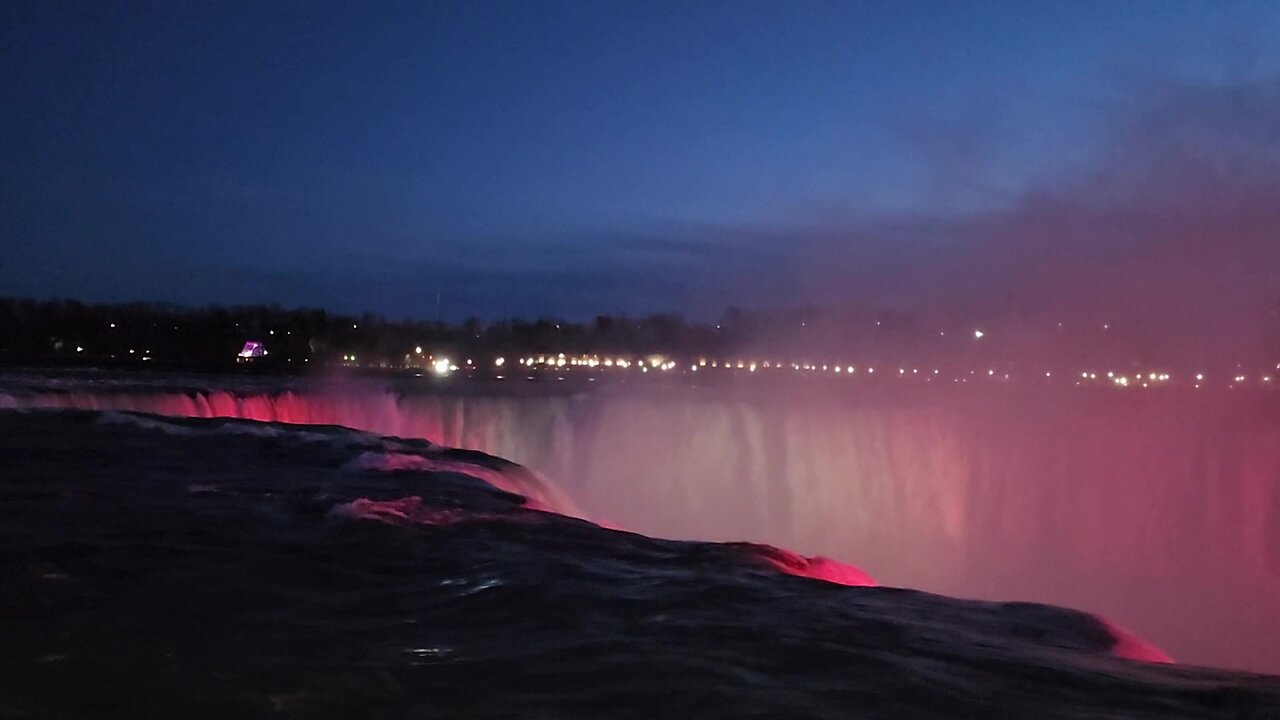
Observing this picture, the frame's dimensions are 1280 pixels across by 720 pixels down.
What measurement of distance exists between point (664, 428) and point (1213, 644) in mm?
19428

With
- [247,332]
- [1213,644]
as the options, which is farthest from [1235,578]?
[247,332]

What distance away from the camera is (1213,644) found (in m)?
28.0

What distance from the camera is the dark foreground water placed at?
6078 millimetres

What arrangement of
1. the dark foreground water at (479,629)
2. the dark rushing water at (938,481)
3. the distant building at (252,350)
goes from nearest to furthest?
the dark foreground water at (479,629) < the dark rushing water at (938,481) < the distant building at (252,350)

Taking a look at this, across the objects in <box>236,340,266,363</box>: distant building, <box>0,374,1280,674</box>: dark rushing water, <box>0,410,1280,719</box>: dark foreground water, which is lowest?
<box>0,374,1280,674</box>: dark rushing water

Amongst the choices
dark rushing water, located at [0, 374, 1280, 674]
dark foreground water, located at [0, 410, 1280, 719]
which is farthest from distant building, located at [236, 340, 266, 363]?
dark foreground water, located at [0, 410, 1280, 719]

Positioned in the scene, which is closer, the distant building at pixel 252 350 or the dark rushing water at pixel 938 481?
the dark rushing water at pixel 938 481

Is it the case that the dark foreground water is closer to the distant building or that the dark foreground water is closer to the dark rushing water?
the dark rushing water

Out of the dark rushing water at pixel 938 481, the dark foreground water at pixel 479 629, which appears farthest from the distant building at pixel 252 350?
the dark foreground water at pixel 479 629

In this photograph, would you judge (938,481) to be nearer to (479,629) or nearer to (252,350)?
(479,629)

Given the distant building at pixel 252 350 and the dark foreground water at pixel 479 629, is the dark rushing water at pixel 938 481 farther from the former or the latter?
the distant building at pixel 252 350

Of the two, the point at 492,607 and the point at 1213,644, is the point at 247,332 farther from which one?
the point at 492,607

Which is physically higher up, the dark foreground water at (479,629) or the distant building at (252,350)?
the distant building at (252,350)

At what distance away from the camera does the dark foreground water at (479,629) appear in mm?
6078
